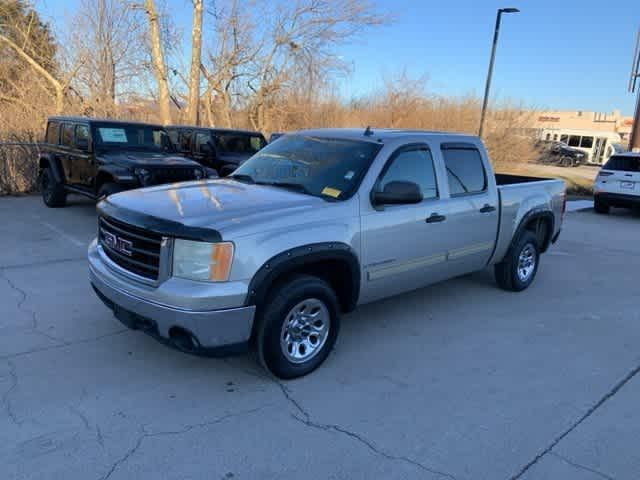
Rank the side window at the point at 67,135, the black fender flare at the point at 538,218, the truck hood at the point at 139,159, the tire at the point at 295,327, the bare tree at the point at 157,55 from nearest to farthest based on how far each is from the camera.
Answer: the tire at the point at 295,327 → the black fender flare at the point at 538,218 → the truck hood at the point at 139,159 → the side window at the point at 67,135 → the bare tree at the point at 157,55

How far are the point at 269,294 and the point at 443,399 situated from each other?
1.47m

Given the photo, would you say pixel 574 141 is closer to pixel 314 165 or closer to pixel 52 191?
pixel 52 191

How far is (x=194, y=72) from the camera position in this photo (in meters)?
17.9

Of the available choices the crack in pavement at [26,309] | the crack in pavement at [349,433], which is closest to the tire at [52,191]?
the crack in pavement at [26,309]

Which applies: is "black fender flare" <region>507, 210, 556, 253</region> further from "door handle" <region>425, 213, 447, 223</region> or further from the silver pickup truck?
"door handle" <region>425, 213, 447, 223</region>

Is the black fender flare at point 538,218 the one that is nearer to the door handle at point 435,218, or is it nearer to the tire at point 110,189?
the door handle at point 435,218

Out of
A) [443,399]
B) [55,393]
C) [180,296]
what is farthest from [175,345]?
[443,399]

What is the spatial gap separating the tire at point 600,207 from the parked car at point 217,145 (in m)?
9.43

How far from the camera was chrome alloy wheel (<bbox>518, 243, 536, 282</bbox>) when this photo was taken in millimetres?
6176

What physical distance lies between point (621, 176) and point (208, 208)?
12980 millimetres

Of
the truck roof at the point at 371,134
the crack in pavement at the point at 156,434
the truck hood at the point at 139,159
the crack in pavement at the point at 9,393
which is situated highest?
the truck roof at the point at 371,134

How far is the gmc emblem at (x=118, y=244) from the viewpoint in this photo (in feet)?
11.5

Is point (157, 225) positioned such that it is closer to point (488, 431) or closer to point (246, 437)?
point (246, 437)

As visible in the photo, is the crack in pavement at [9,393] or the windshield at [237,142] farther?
the windshield at [237,142]
